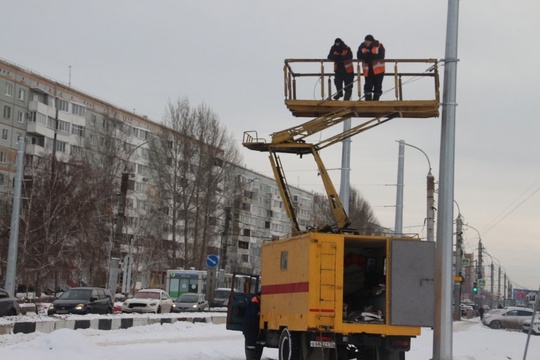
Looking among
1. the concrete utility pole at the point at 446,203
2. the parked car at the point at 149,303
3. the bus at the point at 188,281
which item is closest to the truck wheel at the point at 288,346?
the concrete utility pole at the point at 446,203

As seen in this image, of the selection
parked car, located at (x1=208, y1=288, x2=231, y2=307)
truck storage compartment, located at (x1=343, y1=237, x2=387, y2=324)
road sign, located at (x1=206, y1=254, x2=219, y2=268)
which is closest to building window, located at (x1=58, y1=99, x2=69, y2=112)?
parked car, located at (x1=208, y1=288, x2=231, y2=307)

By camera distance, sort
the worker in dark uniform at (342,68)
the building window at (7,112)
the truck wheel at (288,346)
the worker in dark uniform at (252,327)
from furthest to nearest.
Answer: the building window at (7,112), the worker in dark uniform at (252,327), the worker in dark uniform at (342,68), the truck wheel at (288,346)

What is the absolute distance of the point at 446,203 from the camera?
60.2ft

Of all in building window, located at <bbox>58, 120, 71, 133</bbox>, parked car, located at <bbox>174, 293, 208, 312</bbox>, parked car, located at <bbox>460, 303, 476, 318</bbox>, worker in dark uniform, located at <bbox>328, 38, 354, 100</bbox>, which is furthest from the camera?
building window, located at <bbox>58, 120, 71, 133</bbox>

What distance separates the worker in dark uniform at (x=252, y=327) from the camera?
20219 millimetres

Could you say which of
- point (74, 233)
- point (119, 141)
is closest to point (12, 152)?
point (119, 141)

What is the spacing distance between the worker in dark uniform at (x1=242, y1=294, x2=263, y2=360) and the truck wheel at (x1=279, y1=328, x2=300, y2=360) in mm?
2061

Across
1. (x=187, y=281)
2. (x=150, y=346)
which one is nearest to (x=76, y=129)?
(x=187, y=281)

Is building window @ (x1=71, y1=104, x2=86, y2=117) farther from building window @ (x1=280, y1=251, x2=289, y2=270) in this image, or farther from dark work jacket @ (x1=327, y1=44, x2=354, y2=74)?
building window @ (x1=280, y1=251, x2=289, y2=270)

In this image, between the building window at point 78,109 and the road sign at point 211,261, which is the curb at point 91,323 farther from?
the building window at point 78,109

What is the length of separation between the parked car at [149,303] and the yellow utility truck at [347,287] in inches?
1117

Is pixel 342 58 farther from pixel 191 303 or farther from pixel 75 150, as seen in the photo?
pixel 75 150

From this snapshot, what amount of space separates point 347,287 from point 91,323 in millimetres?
15234

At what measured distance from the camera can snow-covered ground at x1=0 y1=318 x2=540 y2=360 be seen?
63.1ft
